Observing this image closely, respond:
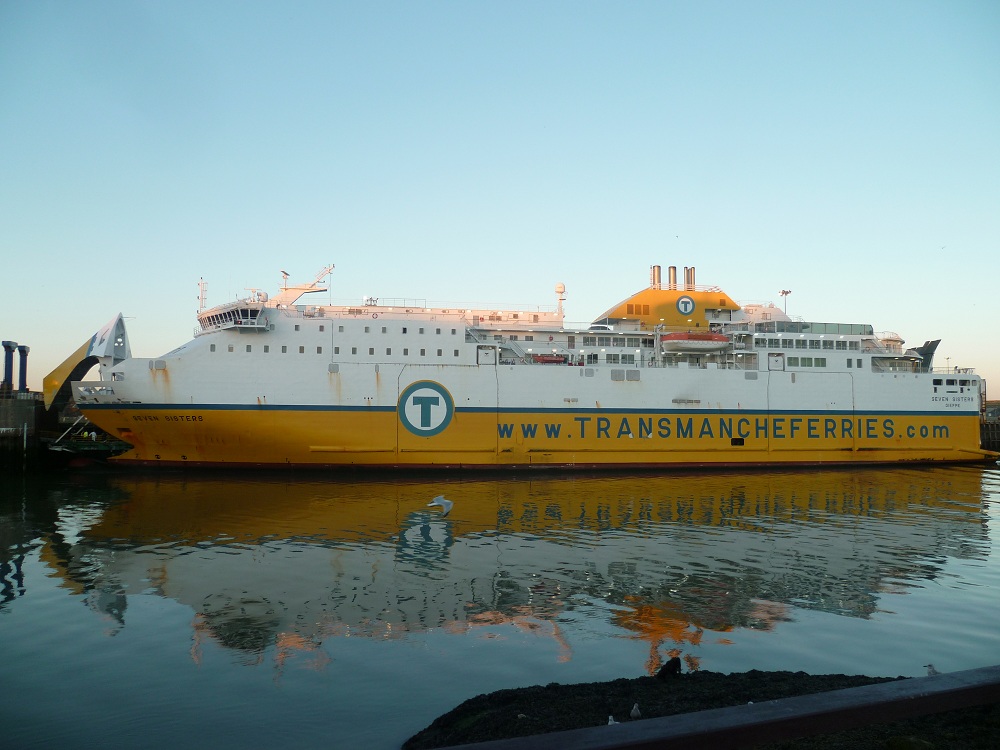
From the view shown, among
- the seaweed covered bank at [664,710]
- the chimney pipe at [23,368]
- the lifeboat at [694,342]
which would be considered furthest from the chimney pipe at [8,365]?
the seaweed covered bank at [664,710]

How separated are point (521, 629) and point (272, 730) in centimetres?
329

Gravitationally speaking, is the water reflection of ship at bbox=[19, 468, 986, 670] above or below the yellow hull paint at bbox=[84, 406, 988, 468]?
below

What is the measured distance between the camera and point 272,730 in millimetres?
5418

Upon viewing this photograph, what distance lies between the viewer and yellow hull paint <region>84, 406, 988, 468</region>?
78.7 ft

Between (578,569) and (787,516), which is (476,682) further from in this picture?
(787,516)

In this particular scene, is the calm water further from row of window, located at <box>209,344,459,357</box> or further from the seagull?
row of window, located at <box>209,344,459,357</box>

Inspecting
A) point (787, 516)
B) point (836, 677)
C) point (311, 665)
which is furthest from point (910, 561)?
point (311, 665)

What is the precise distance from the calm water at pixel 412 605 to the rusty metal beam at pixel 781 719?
1.93 m

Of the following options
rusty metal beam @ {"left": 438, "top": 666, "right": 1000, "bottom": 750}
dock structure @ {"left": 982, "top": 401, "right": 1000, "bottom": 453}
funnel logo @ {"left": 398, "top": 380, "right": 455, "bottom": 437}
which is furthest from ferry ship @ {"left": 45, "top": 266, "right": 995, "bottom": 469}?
rusty metal beam @ {"left": 438, "top": 666, "right": 1000, "bottom": 750}

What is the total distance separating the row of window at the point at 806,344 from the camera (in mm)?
29375

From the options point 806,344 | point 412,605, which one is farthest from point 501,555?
point 806,344

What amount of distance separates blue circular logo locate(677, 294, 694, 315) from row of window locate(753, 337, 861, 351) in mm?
3195

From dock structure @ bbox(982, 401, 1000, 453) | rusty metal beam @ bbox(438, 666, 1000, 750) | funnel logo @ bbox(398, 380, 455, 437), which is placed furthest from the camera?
dock structure @ bbox(982, 401, 1000, 453)

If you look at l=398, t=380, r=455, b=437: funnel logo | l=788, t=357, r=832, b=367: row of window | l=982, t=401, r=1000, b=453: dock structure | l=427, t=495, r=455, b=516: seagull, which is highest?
l=788, t=357, r=832, b=367: row of window
